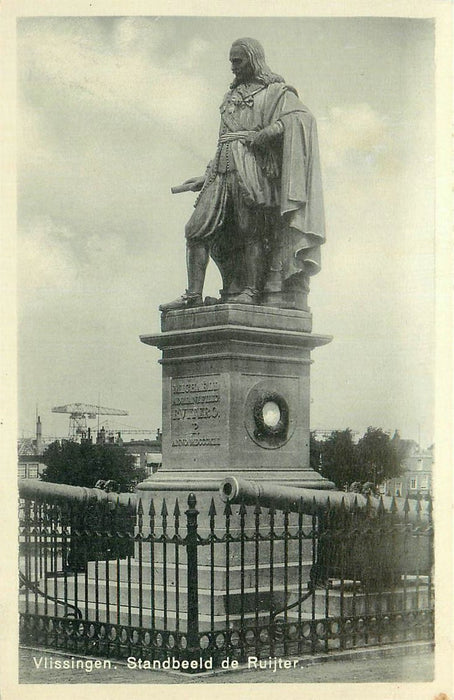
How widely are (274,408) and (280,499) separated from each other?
1.45m

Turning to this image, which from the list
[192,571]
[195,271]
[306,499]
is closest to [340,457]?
[195,271]

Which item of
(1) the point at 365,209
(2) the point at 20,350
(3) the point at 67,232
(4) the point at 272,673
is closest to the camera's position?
(4) the point at 272,673

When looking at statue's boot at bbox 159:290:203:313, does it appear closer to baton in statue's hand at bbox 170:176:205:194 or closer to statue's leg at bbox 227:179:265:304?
statue's leg at bbox 227:179:265:304

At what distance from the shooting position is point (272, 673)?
1027cm

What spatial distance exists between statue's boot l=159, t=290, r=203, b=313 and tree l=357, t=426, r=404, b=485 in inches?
104

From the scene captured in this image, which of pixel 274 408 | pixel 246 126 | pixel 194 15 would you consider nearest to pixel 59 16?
pixel 194 15

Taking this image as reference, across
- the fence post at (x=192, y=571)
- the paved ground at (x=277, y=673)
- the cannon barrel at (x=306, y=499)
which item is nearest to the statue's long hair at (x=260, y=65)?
the cannon barrel at (x=306, y=499)

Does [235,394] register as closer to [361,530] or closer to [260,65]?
[361,530]

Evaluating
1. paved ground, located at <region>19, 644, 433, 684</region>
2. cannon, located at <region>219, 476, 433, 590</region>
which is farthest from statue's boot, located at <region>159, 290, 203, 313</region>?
paved ground, located at <region>19, 644, 433, 684</region>

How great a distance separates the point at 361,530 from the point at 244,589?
1.23 metres

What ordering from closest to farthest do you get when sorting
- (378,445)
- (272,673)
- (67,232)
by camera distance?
1. (272,673)
2. (67,232)
3. (378,445)

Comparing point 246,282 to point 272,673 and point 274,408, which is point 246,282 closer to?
point 274,408

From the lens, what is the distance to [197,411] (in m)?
12.5

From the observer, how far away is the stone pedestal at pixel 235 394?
12.3 metres
